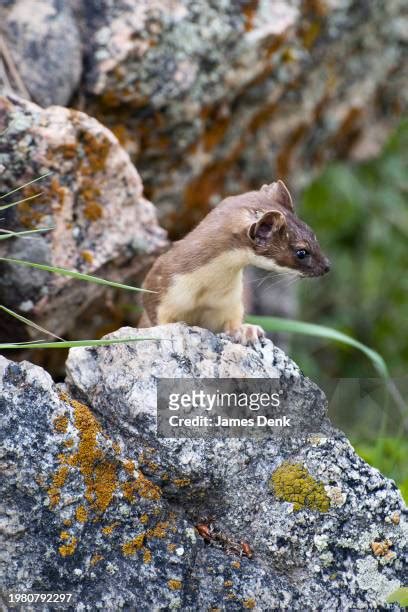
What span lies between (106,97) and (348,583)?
9.13 ft

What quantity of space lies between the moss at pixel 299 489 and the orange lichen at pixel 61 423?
2.26 feet

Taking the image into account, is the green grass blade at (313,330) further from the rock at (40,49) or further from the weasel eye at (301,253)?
the rock at (40,49)

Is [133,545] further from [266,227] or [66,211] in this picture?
[66,211]

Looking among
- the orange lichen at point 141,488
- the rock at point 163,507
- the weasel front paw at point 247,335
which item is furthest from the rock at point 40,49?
the orange lichen at point 141,488

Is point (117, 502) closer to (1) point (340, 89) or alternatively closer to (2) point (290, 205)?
(2) point (290, 205)

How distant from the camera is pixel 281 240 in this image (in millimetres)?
3566

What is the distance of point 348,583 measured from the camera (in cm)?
274

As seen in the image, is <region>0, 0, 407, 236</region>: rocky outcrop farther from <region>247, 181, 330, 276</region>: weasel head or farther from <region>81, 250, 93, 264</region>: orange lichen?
<region>247, 181, 330, 276</region>: weasel head

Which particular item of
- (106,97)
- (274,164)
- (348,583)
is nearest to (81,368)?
(348,583)

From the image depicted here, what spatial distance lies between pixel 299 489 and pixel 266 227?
3.72 feet

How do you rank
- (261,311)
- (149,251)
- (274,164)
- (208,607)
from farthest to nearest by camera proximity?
(261,311) < (274,164) < (149,251) < (208,607)

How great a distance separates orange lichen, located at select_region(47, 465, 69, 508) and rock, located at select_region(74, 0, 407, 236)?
2.40m

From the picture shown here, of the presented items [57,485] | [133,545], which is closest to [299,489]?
[133,545]

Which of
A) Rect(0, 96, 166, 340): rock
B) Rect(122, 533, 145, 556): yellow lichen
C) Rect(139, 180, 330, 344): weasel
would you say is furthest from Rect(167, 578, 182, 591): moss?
Rect(0, 96, 166, 340): rock
